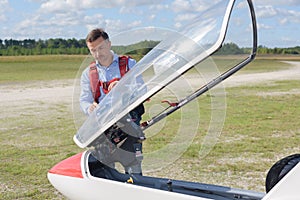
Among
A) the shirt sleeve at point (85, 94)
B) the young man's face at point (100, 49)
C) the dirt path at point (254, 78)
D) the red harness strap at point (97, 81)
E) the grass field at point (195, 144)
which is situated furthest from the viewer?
the dirt path at point (254, 78)

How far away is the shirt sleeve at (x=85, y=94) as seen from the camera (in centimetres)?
338

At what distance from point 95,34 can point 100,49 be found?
0.83 ft

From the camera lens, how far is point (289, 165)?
10.0 ft

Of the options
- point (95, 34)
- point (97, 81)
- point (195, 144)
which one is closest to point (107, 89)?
point (97, 81)

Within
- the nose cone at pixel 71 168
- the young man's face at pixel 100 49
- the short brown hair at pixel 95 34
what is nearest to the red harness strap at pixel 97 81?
the young man's face at pixel 100 49

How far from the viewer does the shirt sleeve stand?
3385 millimetres

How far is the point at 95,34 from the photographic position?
3.77 m

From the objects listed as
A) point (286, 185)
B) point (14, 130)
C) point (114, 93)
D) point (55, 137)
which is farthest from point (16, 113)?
point (286, 185)

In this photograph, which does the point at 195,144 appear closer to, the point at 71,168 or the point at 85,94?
the point at 85,94

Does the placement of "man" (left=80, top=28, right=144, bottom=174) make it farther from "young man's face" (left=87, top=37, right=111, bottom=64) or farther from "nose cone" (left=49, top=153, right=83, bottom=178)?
"nose cone" (left=49, top=153, right=83, bottom=178)

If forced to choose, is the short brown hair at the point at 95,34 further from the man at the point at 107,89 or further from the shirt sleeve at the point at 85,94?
the shirt sleeve at the point at 85,94

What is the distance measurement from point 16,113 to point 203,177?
7.90 m

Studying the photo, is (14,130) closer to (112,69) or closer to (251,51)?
(112,69)

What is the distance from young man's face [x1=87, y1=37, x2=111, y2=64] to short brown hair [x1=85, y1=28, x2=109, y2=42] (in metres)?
0.04
